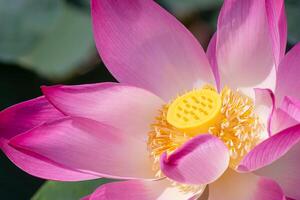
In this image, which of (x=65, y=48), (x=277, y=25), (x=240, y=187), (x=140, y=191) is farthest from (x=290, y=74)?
(x=65, y=48)

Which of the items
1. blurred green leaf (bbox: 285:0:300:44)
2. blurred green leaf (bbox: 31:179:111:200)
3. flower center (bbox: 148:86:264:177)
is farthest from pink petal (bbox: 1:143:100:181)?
blurred green leaf (bbox: 285:0:300:44)

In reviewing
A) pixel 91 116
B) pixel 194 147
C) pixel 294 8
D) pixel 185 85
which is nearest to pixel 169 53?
pixel 185 85

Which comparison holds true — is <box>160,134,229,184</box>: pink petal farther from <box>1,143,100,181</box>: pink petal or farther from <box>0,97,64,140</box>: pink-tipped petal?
<box>0,97,64,140</box>: pink-tipped petal

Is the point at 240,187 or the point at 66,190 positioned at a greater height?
the point at 240,187

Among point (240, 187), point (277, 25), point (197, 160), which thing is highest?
point (277, 25)

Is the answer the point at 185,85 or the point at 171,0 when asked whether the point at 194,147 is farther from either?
the point at 171,0

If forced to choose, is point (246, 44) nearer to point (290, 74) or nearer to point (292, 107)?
point (290, 74)

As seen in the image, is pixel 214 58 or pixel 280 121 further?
pixel 214 58

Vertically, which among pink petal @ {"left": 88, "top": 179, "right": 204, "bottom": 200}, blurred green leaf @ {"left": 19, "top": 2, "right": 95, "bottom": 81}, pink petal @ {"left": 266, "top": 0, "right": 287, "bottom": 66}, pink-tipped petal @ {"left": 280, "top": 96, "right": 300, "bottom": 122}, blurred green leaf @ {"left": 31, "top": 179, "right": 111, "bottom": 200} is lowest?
blurred green leaf @ {"left": 31, "top": 179, "right": 111, "bottom": 200}
